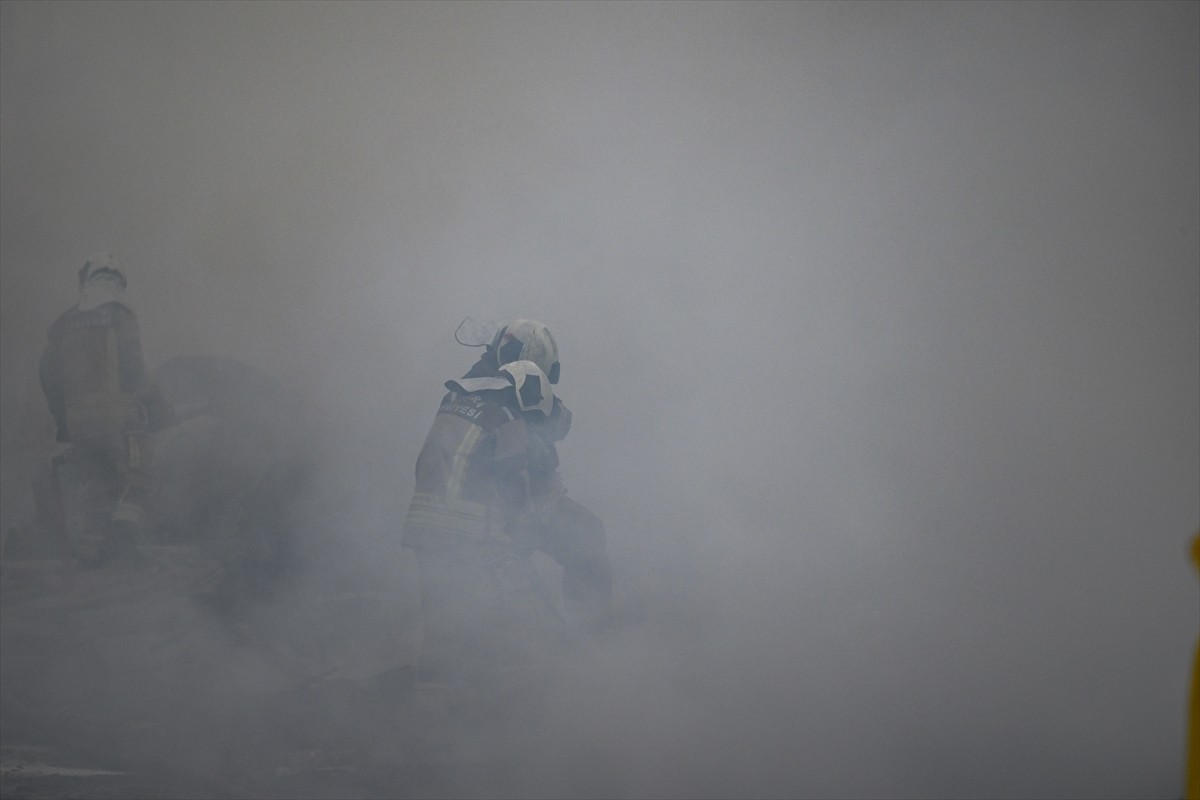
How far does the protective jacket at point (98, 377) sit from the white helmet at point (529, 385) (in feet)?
4.95

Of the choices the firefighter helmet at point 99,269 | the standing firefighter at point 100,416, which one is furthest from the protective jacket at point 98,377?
the firefighter helmet at point 99,269

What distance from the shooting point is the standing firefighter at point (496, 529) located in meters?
4.43

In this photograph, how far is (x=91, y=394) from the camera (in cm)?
469

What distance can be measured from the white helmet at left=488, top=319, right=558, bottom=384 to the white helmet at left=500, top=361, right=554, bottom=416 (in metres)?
0.09

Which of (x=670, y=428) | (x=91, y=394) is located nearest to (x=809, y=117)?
(x=670, y=428)

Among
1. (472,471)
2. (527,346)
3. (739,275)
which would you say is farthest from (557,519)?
(739,275)

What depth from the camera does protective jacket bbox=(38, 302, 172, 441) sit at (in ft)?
15.3

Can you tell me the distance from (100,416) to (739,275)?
290cm

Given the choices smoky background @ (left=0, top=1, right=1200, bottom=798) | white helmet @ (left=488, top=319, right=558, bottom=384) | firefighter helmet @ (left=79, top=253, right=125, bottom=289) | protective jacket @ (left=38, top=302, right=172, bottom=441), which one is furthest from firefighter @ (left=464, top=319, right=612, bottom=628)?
firefighter helmet @ (left=79, top=253, right=125, bottom=289)

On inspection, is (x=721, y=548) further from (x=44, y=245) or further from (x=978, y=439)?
(x=44, y=245)

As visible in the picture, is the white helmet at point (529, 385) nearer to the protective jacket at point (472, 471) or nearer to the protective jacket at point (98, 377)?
the protective jacket at point (472, 471)

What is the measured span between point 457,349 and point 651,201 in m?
1.14

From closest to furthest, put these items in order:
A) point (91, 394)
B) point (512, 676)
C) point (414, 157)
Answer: point (512, 676) → point (91, 394) → point (414, 157)

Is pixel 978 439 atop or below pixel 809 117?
below
